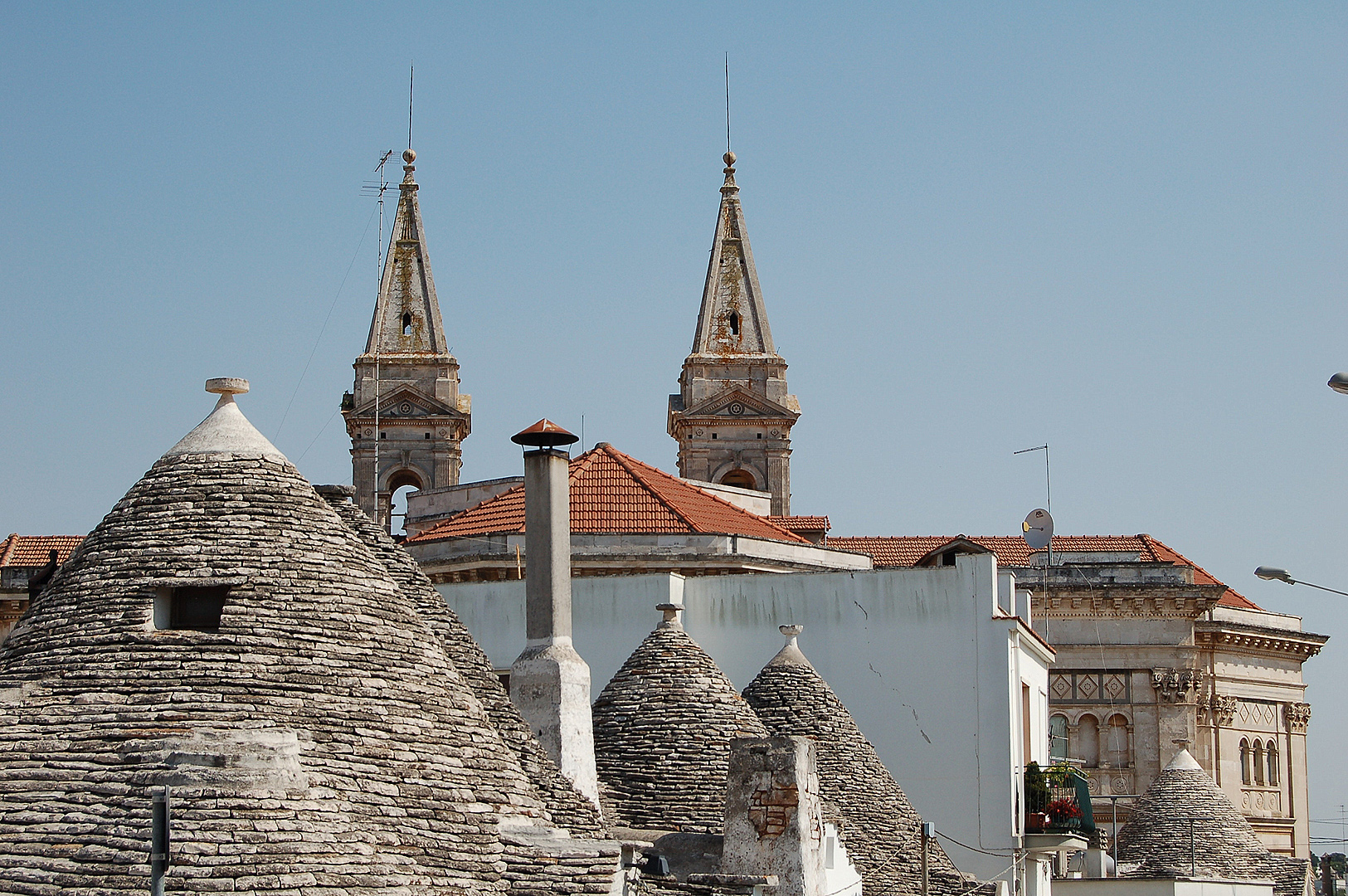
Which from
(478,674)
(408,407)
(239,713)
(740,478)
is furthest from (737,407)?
(239,713)

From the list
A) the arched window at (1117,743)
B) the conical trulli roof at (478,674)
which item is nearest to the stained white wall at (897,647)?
the conical trulli roof at (478,674)

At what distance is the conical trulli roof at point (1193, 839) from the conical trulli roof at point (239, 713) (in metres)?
23.3

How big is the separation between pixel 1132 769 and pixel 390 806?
1495 inches

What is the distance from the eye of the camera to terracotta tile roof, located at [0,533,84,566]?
50781mm

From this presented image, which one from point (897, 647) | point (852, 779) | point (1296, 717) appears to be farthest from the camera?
point (1296, 717)

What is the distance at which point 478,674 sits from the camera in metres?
15.9

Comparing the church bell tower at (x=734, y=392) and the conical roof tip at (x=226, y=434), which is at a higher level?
the church bell tower at (x=734, y=392)

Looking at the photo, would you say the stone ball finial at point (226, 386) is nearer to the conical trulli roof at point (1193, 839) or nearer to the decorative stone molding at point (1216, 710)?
the conical trulli roof at point (1193, 839)

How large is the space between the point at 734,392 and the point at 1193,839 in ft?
103

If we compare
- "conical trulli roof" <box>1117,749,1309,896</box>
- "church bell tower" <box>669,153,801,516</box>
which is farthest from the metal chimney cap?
"church bell tower" <box>669,153,801,516</box>

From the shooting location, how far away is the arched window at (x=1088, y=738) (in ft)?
157

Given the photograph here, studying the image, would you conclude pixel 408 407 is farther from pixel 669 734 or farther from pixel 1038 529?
pixel 669 734

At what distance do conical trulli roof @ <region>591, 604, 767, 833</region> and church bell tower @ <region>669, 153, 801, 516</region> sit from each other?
4325cm

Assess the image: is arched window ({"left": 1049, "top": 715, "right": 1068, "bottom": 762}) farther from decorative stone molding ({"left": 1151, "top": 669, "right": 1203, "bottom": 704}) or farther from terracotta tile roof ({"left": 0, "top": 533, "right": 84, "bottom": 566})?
terracotta tile roof ({"left": 0, "top": 533, "right": 84, "bottom": 566})
